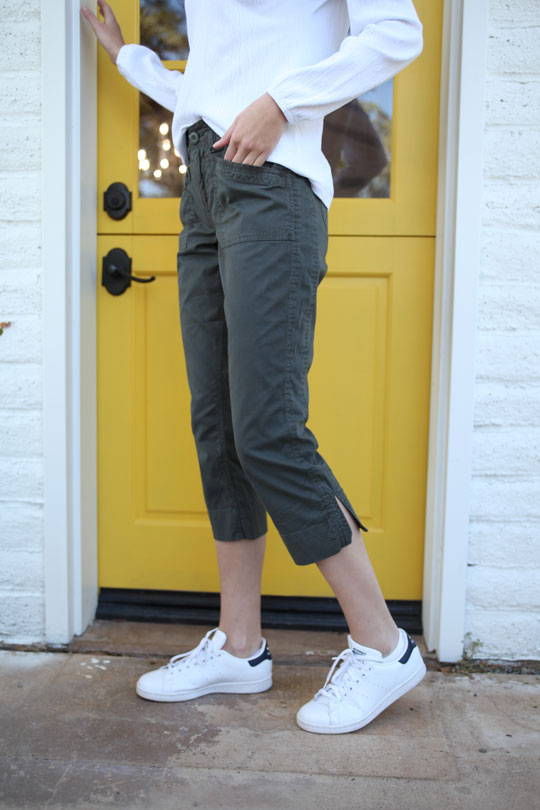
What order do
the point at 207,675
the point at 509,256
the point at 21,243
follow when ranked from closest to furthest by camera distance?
the point at 207,675 → the point at 509,256 → the point at 21,243

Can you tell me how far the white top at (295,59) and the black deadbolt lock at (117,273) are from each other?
540mm

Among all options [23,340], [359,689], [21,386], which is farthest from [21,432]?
[359,689]

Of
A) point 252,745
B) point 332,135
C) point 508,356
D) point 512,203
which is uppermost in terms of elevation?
point 332,135

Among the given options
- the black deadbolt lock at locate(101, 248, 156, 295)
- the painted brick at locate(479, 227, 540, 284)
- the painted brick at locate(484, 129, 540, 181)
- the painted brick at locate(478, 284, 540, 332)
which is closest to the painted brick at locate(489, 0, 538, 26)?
the painted brick at locate(484, 129, 540, 181)

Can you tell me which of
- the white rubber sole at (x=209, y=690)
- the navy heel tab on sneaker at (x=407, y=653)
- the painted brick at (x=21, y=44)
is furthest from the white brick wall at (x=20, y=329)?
the navy heel tab on sneaker at (x=407, y=653)

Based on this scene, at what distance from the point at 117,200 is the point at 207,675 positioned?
1.24 metres

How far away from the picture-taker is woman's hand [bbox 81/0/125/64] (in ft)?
6.10

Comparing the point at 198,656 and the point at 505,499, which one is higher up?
the point at 505,499

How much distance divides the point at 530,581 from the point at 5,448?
137 cm

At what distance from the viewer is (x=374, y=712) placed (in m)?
1.54

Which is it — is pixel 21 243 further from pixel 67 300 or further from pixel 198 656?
pixel 198 656

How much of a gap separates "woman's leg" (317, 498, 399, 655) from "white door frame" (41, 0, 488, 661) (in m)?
0.36

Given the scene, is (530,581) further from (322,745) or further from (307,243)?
(307,243)

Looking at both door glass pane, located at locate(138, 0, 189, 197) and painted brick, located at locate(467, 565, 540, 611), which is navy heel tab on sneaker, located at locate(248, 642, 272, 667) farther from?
door glass pane, located at locate(138, 0, 189, 197)
